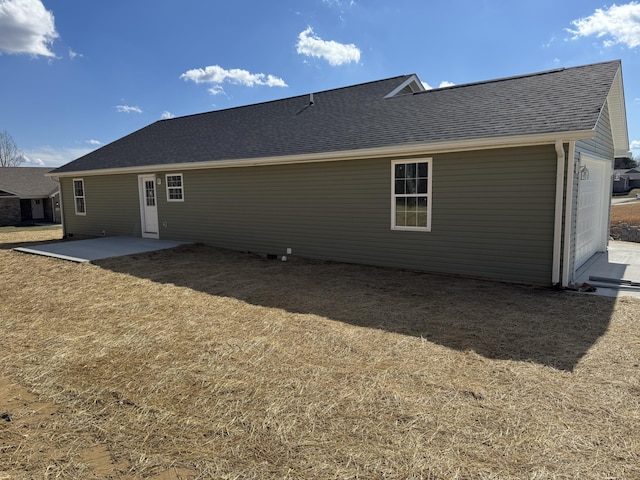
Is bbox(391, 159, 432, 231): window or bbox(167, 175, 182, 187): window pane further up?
bbox(167, 175, 182, 187): window pane

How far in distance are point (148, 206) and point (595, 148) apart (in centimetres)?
1221

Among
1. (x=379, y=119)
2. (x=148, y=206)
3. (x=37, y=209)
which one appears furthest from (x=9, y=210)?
(x=379, y=119)

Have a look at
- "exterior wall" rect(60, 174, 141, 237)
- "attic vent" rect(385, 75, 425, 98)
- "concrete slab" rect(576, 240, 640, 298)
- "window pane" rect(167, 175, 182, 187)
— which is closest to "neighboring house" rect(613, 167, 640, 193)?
"attic vent" rect(385, 75, 425, 98)

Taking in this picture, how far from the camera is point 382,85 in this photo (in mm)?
12195

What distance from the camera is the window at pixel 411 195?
8094mm

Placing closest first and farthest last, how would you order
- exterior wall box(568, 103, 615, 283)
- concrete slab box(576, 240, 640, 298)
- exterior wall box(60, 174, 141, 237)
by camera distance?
1. concrete slab box(576, 240, 640, 298)
2. exterior wall box(568, 103, 615, 283)
3. exterior wall box(60, 174, 141, 237)

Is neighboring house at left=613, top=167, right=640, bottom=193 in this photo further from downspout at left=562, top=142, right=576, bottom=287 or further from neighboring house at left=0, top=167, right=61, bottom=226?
neighboring house at left=0, top=167, right=61, bottom=226

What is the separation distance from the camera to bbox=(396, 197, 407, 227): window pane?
8.46 metres

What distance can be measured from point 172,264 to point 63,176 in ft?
30.6

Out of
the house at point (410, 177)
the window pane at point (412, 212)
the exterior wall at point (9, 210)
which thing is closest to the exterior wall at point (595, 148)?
the house at point (410, 177)

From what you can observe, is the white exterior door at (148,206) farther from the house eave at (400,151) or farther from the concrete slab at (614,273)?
the concrete slab at (614,273)

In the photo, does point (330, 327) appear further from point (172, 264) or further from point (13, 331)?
point (172, 264)

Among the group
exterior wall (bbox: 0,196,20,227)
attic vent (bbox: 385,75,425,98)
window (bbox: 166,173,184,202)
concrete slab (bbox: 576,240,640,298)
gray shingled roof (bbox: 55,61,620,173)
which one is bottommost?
concrete slab (bbox: 576,240,640,298)

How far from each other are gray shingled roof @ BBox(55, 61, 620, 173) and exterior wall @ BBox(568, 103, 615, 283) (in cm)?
82
